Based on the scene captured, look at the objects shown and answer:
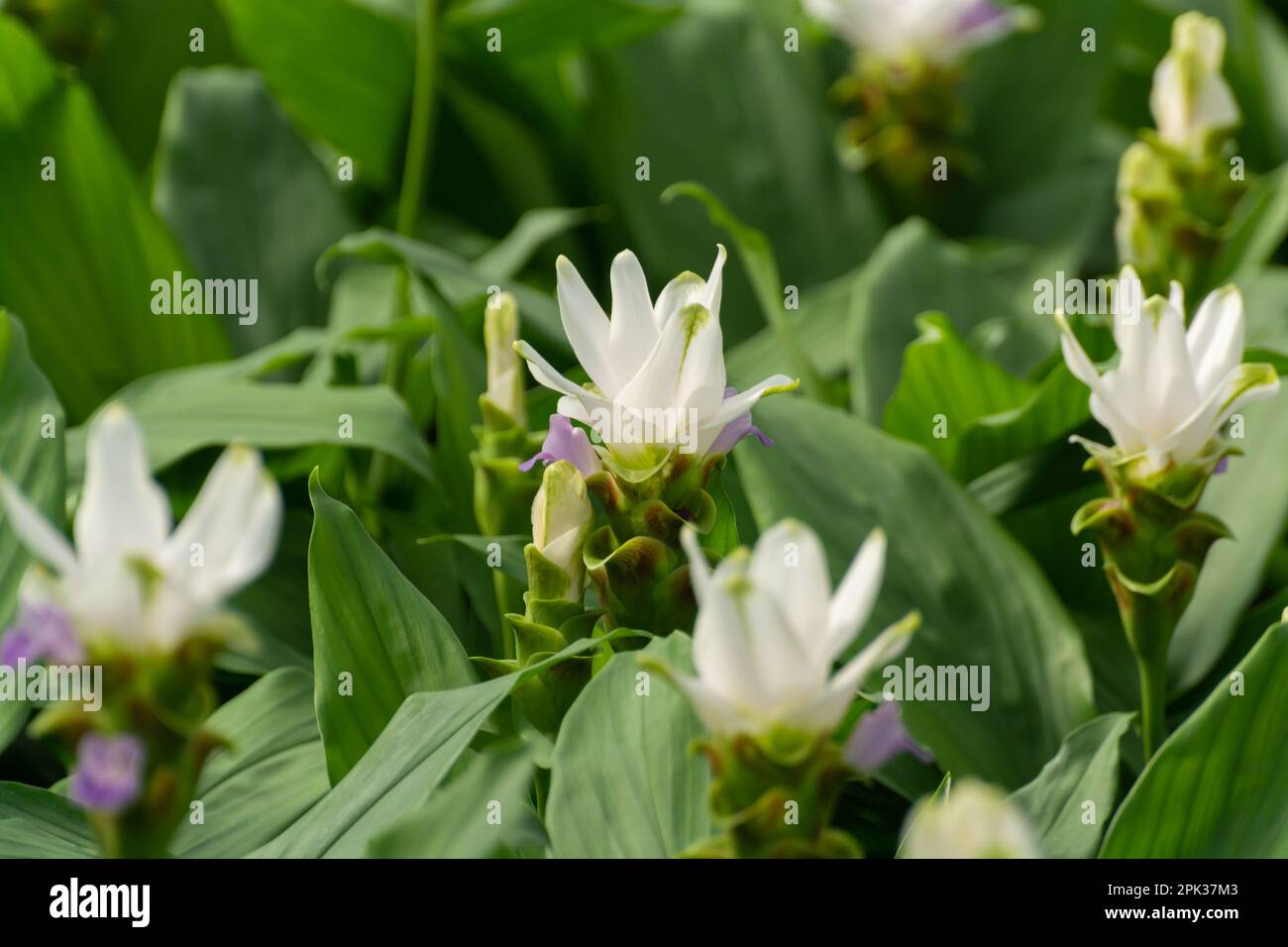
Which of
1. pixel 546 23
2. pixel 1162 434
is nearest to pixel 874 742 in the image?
pixel 1162 434

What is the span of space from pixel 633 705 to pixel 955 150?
3.37ft

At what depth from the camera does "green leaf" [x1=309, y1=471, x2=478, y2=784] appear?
67 centimetres

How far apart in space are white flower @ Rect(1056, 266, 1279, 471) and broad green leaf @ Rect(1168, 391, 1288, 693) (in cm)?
23

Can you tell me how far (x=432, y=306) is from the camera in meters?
0.92

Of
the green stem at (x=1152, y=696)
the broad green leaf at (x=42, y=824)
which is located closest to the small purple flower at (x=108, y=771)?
the broad green leaf at (x=42, y=824)

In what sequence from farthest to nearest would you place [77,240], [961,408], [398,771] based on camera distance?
1. [77,240]
2. [961,408]
3. [398,771]

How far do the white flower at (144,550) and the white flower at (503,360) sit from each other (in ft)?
1.23

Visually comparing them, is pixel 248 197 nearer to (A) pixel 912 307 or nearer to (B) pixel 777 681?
(A) pixel 912 307

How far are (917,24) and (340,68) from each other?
0.58 meters

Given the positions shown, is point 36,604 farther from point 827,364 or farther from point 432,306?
point 827,364

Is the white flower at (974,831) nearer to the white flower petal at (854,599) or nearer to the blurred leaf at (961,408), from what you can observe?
the white flower petal at (854,599)

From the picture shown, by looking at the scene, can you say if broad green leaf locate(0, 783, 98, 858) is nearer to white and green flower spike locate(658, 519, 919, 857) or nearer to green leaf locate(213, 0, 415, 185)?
white and green flower spike locate(658, 519, 919, 857)

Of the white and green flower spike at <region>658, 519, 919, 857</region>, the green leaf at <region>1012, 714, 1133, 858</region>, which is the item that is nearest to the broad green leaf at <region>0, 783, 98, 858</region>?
the white and green flower spike at <region>658, 519, 919, 857</region>

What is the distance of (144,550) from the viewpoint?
40 cm
